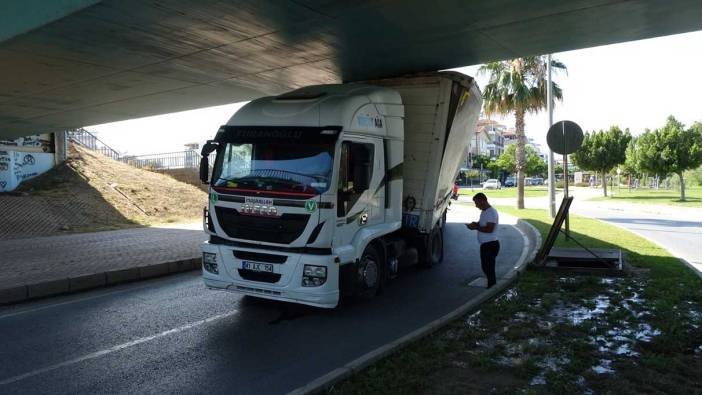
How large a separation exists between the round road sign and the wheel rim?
5654mm

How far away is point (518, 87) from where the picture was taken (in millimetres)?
25297

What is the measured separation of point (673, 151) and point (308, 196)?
36.8 metres

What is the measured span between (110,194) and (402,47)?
17.8 metres

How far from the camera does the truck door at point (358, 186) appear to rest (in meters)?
6.55

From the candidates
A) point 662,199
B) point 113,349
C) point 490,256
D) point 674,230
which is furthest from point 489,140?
point 113,349

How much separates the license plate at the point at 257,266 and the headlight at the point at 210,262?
17.6 inches

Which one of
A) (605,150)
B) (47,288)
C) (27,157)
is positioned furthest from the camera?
(605,150)

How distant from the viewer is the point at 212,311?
7.01 metres

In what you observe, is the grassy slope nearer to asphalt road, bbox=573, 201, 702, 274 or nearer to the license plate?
the license plate

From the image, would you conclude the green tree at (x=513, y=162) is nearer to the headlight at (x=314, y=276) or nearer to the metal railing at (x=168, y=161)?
the metal railing at (x=168, y=161)

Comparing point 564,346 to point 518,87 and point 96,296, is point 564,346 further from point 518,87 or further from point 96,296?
point 518,87

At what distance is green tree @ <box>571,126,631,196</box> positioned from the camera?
45.2 metres

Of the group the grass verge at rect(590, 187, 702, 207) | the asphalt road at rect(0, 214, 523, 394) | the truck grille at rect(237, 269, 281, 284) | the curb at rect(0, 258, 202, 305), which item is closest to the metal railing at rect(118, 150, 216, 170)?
the curb at rect(0, 258, 202, 305)

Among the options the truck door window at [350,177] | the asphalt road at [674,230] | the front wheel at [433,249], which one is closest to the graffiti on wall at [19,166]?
the front wheel at [433,249]
